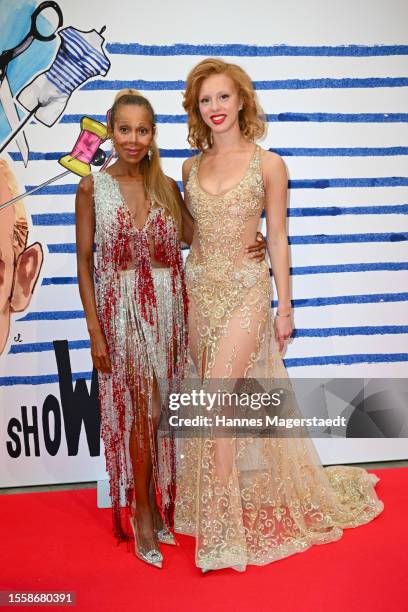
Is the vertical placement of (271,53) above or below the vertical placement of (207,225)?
above

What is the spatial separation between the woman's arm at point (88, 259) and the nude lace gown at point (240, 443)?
38 cm

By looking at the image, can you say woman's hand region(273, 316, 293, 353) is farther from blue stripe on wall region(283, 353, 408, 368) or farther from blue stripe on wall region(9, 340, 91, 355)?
blue stripe on wall region(9, 340, 91, 355)

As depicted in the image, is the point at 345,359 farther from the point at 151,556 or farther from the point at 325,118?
the point at 151,556

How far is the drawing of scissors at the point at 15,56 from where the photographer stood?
10.2ft

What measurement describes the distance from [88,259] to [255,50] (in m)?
1.47

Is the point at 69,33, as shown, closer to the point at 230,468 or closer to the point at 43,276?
the point at 43,276

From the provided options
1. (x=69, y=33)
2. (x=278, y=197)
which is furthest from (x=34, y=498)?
(x=69, y=33)

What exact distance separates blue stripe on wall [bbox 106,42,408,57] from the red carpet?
220 cm

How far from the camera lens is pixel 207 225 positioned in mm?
2529

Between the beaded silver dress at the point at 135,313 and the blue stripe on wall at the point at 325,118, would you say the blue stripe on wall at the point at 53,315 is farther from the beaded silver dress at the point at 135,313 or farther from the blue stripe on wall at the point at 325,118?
the blue stripe on wall at the point at 325,118

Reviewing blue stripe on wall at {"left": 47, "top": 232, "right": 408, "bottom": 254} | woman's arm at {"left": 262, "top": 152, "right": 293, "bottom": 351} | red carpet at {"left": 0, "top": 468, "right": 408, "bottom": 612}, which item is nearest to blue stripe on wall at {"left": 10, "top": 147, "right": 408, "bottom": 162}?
blue stripe on wall at {"left": 47, "top": 232, "right": 408, "bottom": 254}

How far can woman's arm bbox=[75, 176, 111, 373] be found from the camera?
2.48 metres

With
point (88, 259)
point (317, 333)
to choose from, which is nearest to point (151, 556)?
point (88, 259)

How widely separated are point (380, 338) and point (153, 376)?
1.49 meters
